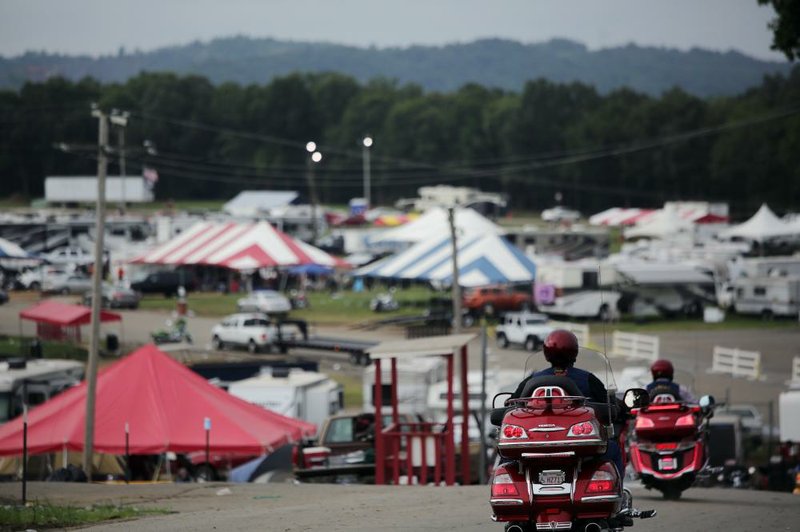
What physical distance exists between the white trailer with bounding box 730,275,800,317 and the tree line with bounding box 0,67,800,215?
60.0 m

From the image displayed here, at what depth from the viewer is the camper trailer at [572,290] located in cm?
5319

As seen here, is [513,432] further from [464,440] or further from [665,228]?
[665,228]

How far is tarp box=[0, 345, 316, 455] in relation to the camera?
22.6 meters

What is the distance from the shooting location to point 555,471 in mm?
8969

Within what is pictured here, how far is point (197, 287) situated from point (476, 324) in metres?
19.2

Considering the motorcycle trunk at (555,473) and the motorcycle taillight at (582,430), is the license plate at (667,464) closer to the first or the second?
the motorcycle trunk at (555,473)

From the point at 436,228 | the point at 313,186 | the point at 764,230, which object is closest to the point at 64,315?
the point at 313,186

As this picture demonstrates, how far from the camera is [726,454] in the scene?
24062 mm

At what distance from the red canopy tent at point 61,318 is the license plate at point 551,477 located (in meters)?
32.8

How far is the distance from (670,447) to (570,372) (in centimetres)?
548

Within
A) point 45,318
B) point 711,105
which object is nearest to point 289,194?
point 711,105

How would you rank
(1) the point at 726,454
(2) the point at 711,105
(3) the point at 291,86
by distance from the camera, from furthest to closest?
(3) the point at 291,86
(2) the point at 711,105
(1) the point at 726,454

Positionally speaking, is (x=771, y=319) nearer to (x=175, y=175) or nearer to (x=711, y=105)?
(x=711, y=105)

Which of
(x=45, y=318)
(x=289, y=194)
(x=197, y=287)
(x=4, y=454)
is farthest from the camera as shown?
(x=289, y=194)
